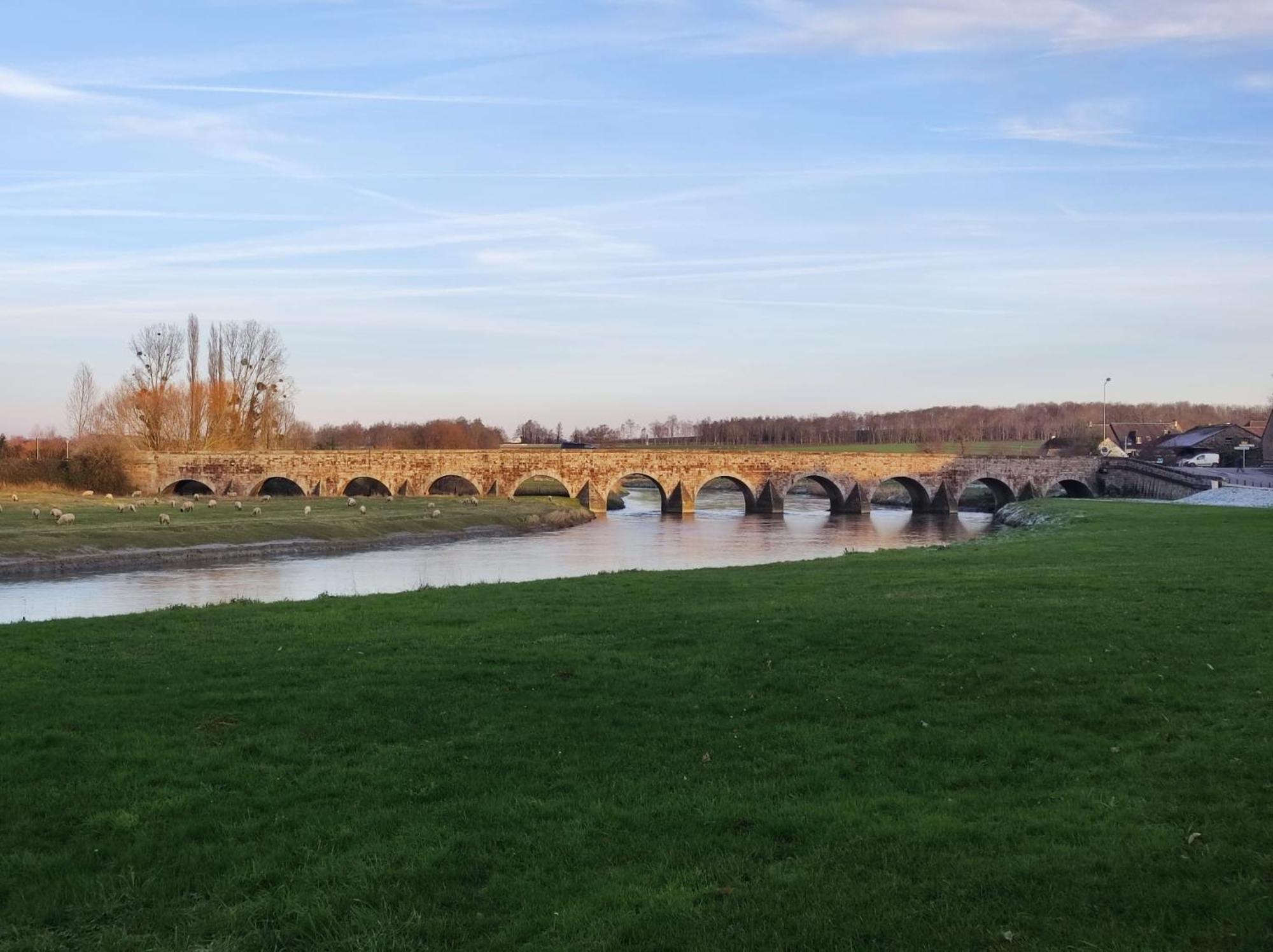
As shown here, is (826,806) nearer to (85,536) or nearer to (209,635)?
(209,635)

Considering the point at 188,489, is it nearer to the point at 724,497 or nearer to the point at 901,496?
the point at 724,497

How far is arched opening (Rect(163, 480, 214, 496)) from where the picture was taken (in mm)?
62500

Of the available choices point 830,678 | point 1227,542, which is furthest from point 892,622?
point 1227,542

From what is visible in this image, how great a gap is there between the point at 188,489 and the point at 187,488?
8 cm

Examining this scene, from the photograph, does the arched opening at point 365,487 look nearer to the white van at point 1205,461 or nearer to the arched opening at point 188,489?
the arched opening at point 188,489

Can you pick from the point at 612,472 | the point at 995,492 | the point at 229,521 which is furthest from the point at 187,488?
the point at 995,492

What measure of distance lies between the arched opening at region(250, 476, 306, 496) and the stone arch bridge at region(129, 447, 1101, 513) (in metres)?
0.17

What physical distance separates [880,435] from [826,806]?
150525 millimetres

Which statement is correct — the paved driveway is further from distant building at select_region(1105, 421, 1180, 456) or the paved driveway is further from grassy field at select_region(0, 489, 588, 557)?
distant building at select_region(1105, 421, 1180, 456)

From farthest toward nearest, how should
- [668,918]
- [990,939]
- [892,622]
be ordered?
[892,622] < [668,918] < [990,939]

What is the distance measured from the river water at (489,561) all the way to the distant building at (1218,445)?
3852 cm

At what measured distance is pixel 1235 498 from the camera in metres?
45.4

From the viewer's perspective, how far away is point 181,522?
39.6 metres

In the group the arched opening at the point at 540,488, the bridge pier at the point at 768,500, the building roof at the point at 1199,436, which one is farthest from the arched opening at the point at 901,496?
the building roof at the point at 1199,436
